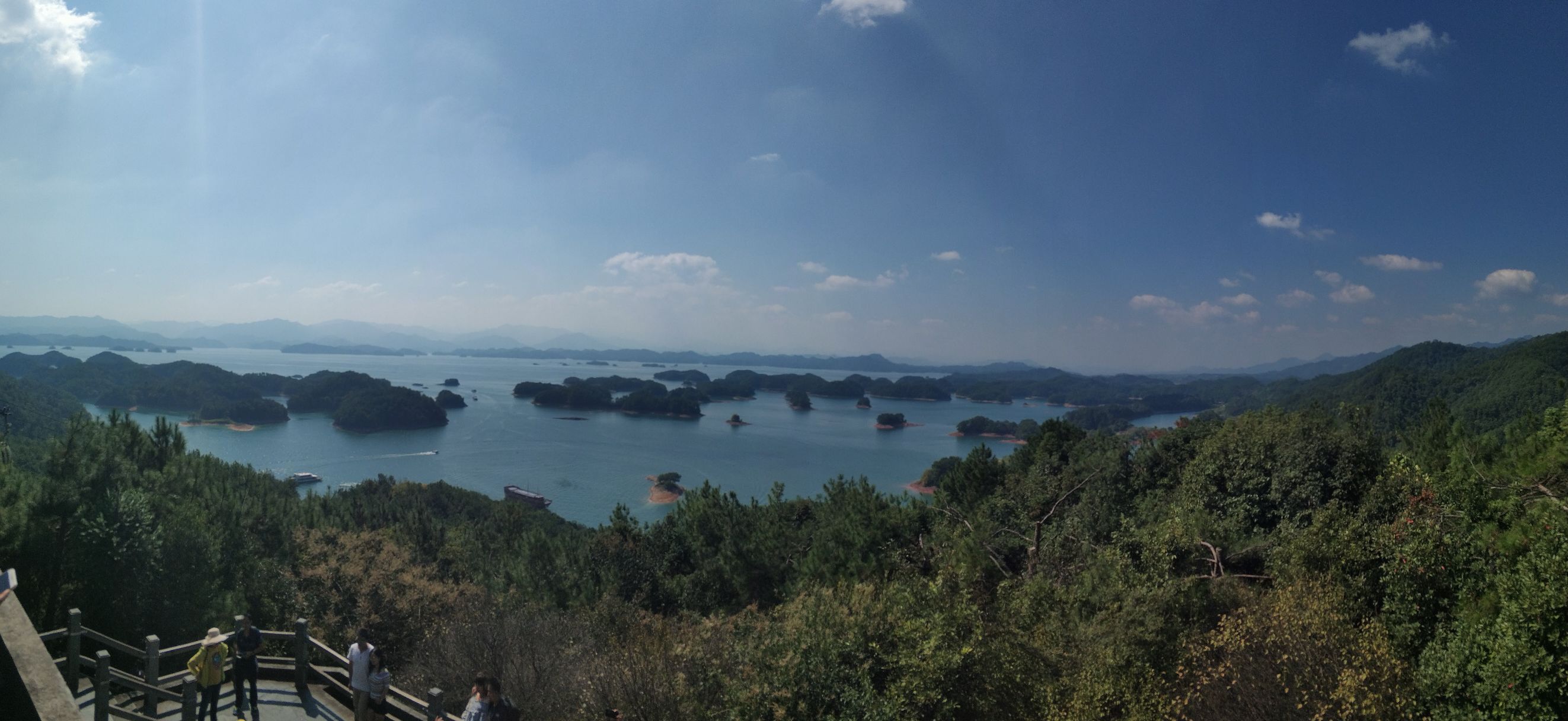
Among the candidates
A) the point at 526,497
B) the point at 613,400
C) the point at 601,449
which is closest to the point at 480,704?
the point at 526,497

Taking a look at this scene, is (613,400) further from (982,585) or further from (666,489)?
(982,585)

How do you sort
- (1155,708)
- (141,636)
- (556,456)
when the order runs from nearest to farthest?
(1155,708)
(141,636)
(556,456)

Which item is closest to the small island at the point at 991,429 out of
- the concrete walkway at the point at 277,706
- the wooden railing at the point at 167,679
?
the wooden railing at the point at 167,679

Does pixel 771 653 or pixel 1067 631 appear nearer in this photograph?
pixel 771 653

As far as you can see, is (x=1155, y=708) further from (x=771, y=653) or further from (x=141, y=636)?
(x=141, y=636)

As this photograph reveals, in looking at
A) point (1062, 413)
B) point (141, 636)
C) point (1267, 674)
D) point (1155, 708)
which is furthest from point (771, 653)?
point (1062, 413)

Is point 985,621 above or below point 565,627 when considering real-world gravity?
above

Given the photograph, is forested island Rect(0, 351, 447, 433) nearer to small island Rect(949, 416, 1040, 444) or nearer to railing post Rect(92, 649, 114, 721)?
small island Rect(949, 416, 1040, 444)
